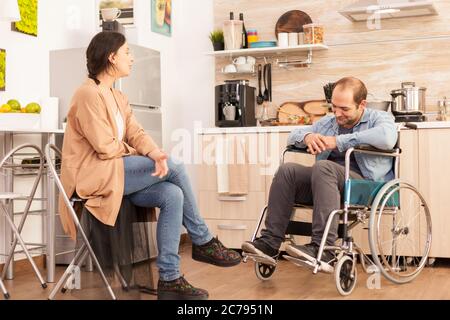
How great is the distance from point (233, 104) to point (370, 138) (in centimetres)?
157

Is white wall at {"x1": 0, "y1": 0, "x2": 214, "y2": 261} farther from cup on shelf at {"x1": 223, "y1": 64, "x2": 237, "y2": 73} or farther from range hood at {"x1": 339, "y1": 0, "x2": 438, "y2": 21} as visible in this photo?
range hood at {"x1": 339, "y1": 0, "x2": 438, "y2": 21}

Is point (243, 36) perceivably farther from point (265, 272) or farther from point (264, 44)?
point (265, 272)

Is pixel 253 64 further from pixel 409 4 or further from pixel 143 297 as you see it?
pixel 143 297

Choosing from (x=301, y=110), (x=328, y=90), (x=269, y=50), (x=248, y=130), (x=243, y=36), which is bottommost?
(x=248, y=130)

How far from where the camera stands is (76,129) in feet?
9.66

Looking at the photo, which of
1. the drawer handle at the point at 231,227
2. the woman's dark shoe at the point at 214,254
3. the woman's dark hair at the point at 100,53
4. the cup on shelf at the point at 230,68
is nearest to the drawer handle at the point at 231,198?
the drawer handle at the point at 231,227

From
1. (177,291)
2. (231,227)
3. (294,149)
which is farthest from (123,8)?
(177,291)

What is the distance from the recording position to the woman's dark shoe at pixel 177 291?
2910 millimetres

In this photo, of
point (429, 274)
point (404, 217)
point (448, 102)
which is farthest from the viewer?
point (448, 102)

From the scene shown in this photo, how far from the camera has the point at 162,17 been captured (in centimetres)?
504

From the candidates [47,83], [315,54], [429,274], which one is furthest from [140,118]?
[429,274]

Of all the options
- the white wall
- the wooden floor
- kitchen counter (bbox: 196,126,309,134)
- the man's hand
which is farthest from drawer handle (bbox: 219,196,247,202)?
the man's hand

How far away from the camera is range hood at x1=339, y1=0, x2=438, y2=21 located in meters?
4.30

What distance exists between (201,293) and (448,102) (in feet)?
7.26
